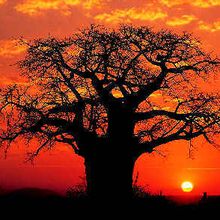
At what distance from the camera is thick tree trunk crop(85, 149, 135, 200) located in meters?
21.3

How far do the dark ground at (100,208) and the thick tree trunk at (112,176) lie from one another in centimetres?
41

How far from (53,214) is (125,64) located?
701 centimetres

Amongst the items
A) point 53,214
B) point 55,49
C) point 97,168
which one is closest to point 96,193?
point 97,168

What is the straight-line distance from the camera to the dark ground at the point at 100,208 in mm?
17734

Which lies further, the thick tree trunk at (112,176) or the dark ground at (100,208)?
the thick tree trunk at (112,176)

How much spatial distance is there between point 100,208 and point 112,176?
242cm

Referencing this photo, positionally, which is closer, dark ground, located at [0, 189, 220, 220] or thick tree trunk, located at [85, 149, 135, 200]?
dark ground, located at [0, 189, 220, 220]

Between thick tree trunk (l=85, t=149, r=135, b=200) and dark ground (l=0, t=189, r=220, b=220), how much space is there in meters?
0.41

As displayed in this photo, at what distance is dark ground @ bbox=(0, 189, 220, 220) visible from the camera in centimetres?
1773

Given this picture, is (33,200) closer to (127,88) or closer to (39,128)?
(39,128)

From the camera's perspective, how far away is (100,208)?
19141 mm

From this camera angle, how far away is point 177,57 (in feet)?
70.6

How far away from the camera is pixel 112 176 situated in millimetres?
21344

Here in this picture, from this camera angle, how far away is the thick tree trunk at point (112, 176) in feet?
69.8
